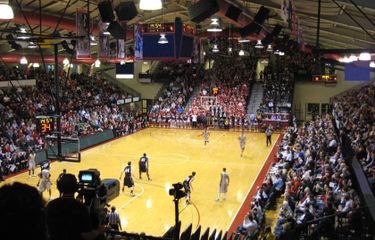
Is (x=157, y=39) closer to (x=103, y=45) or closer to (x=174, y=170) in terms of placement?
(x=103, y=45)

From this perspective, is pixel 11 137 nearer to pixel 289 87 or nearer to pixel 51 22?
Answer: pixel 51 22

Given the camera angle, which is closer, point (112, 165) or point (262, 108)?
point (112, 165)

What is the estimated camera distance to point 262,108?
35.7m

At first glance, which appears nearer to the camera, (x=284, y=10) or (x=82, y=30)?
(x=284, y=10)

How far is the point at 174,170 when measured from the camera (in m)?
20.4

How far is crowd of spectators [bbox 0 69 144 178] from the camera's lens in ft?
71.4

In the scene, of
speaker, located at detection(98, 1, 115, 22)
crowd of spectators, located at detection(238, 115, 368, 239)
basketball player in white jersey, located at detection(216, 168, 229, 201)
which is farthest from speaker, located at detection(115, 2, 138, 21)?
crowd of spectators, located at detection(238, 115, 368, 239)

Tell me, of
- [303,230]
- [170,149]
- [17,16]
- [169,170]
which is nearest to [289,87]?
[170,149]

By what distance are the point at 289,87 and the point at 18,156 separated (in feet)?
80.8

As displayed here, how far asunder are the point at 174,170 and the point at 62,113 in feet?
38.5

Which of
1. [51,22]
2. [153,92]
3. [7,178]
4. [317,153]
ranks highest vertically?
[51,22]

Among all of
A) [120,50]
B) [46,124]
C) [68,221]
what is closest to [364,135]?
[46,124]

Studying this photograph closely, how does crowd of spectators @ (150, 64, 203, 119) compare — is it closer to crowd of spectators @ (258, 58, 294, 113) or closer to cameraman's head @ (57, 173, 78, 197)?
crowd of spectators @ (258, 58, 294, 113)

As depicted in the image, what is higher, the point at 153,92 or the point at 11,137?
the point at 153,92
